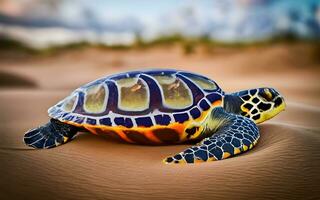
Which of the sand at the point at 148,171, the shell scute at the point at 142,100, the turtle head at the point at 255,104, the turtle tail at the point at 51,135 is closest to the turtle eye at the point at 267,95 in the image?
the turtle head at the point at 255,104

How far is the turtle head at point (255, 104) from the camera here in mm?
3955

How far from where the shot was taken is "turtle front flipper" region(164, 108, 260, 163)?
2930 millimetres

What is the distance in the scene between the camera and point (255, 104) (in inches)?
156

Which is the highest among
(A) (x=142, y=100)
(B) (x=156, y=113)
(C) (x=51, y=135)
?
(A) (x=142, y=100)

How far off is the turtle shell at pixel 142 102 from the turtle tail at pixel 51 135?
14cm

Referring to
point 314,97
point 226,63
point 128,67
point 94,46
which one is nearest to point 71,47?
point 94,46

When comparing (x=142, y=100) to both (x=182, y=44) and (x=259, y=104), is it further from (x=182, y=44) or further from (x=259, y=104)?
(x=182, y=44)

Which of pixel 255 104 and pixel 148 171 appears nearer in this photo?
pixel 148 171

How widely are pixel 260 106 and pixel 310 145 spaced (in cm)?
88

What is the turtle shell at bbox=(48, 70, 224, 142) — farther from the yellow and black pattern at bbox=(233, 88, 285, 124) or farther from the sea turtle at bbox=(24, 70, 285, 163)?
the yellow and black pattern at bbox=(233, 88, 285, 124)

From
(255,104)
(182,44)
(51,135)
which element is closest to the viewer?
(51,135)

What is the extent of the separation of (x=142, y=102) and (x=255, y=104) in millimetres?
1248

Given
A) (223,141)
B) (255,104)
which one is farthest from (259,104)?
(223,141)

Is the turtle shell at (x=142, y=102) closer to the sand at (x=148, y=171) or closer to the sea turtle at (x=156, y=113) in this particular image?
the sea turtle at (x=156, y=113)
